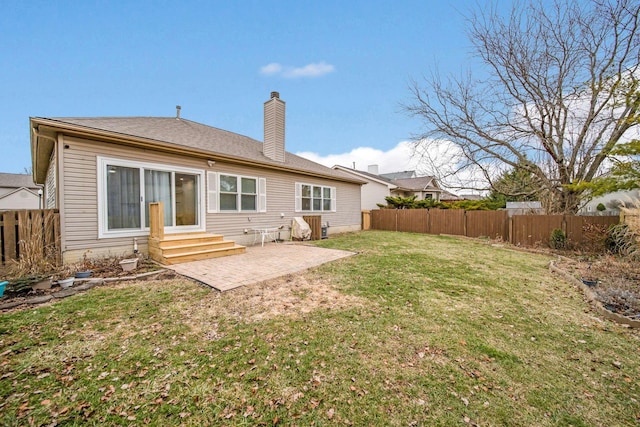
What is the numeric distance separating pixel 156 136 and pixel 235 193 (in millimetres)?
2744

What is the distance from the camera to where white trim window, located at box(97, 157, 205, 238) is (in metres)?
5.92

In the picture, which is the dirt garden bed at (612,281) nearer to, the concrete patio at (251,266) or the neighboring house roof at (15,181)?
the concrete patio at (251,266)

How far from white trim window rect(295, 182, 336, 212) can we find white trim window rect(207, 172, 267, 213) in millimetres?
1924

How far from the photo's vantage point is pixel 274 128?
1066 cm

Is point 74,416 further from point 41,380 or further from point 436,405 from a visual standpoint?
point 436,405

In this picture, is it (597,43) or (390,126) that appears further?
(390,126)

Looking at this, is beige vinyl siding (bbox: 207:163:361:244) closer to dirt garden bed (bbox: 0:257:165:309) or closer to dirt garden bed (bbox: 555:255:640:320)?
dirt garden bed (bbox: 0:257:165:309)

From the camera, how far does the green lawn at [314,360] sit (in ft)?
6.22

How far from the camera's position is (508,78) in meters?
10.9

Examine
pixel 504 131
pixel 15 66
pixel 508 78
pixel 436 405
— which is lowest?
pixel 436 405

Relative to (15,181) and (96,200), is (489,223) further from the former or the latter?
(15,181)

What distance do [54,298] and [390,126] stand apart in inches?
537

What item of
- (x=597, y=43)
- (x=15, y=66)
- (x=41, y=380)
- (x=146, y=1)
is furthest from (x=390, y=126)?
(x=15, y=66)

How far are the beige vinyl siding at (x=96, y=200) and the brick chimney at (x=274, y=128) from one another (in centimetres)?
103
